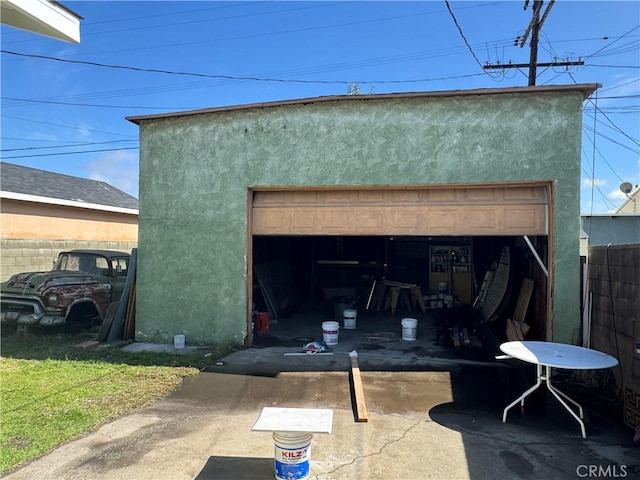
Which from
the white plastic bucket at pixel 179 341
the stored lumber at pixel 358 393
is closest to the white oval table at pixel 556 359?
the stored lumber at pixel 358 393

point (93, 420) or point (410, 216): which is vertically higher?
point (410, 216)

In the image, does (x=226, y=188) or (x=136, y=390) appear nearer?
(x=136, y=390)

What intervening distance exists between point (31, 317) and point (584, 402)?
899cm

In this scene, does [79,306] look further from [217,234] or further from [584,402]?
[584,402]

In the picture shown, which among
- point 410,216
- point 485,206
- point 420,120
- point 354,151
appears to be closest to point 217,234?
point 354,151

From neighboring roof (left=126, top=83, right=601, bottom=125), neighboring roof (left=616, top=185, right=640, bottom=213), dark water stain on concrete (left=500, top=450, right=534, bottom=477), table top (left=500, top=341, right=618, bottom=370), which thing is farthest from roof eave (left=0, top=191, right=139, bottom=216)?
neighboring roof (left=616, top=185, right=640, bottom=213)

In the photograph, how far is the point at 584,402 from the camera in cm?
517

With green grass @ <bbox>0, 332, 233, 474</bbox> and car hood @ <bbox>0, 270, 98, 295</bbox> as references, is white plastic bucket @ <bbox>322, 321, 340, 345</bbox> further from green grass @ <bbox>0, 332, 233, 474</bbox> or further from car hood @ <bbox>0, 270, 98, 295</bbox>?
car hood @ <bbox>0, 270, 98, 295</bbox>

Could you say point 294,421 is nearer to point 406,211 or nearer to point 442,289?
point 406,211

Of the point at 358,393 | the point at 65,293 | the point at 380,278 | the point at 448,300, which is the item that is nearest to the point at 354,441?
the point at 358,393

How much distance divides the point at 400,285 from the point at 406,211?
480 cm

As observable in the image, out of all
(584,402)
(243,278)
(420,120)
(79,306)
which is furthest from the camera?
(79,306)

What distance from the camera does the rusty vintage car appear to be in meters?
7.84

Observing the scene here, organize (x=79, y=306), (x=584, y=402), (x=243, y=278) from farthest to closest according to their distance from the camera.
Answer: (x=79, y=306) < (x=243, y=278) < (x=584, y=402)
